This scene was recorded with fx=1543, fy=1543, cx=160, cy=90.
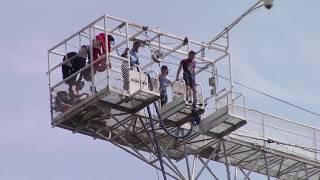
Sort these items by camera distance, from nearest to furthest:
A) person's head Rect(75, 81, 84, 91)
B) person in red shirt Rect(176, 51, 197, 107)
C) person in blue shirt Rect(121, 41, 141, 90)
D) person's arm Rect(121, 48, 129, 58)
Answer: person in blue shirt Rect(121, 41, 141, 90) < person's arm Rect(121, 48, 129, 58) < person's head Rect(75, 81, 84, 91) < person in red shirt Rect(176, 51, 197, 107)

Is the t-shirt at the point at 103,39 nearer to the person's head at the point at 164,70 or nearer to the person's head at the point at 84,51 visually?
the person's head at the point at 84,51

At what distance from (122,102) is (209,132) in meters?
3.99

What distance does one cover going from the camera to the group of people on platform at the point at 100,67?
156 feet

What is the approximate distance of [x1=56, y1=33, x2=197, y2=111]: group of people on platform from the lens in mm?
47500

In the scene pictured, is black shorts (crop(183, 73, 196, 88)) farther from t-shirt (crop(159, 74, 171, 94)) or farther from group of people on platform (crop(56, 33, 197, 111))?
t-shirt (crop(159, 74, 171, 94))

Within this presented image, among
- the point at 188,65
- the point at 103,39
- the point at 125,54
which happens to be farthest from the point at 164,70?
the point at 103,39

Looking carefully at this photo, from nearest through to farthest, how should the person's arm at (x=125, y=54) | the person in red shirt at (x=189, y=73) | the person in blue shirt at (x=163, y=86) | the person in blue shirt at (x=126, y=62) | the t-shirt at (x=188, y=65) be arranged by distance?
the person in blue shirt at (x=126, y=62) → the person's arm at (x=125, y=54) → the person in blue shirt at (x=163, y=86) → the person in red shirt at (x=189, y=73) → the t-shirt at (x=188, y=65)

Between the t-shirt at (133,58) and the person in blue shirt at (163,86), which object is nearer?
the t-shirt at (133,58)

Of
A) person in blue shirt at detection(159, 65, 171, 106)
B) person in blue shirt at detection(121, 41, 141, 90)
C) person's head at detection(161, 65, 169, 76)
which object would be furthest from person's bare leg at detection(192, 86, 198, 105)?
person in blue shirt at detection(121, 41, 141, 90)

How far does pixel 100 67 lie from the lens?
156 feet

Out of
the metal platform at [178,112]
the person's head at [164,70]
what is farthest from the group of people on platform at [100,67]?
the metal platform at [178,112]

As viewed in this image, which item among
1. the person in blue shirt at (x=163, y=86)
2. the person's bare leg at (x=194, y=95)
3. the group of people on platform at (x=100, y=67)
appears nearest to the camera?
the group of people on platform at (x=100, y=67)

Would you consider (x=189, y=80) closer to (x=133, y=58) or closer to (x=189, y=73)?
(x=189, y=73)

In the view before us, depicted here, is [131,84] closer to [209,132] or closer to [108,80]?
[108,80]
